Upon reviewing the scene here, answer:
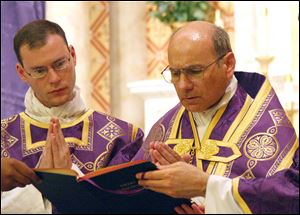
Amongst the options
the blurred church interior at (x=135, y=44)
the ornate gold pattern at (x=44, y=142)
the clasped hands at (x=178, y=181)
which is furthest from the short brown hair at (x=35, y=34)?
the blurred church interior at (x=135, y=44)

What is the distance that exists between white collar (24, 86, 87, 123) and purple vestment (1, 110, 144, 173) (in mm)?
28

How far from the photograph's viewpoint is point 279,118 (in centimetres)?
356

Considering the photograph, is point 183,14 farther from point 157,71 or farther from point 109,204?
point 109,204

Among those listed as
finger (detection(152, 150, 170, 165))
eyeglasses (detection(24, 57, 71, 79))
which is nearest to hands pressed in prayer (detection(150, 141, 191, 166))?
finger (detection(152, 150, 170, 165))

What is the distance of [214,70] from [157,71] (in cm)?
487

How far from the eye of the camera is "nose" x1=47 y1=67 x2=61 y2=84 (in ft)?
12.6

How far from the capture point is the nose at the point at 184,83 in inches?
139

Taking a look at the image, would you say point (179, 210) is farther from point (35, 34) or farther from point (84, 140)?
point (35, 34)

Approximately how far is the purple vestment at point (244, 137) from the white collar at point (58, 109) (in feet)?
1.42

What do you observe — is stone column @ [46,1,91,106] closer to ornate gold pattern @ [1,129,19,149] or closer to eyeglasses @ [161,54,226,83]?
ornate gold pattern @ [1,129,19,149]

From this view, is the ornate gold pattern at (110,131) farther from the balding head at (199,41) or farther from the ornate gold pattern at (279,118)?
the ornate gold pattern at (279,118)

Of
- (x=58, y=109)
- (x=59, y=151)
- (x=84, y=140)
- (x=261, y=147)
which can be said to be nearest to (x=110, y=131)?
(x=84, y=140)

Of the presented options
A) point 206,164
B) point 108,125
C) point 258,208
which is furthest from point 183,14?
point 258,208

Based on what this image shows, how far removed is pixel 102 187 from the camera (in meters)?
2.90
